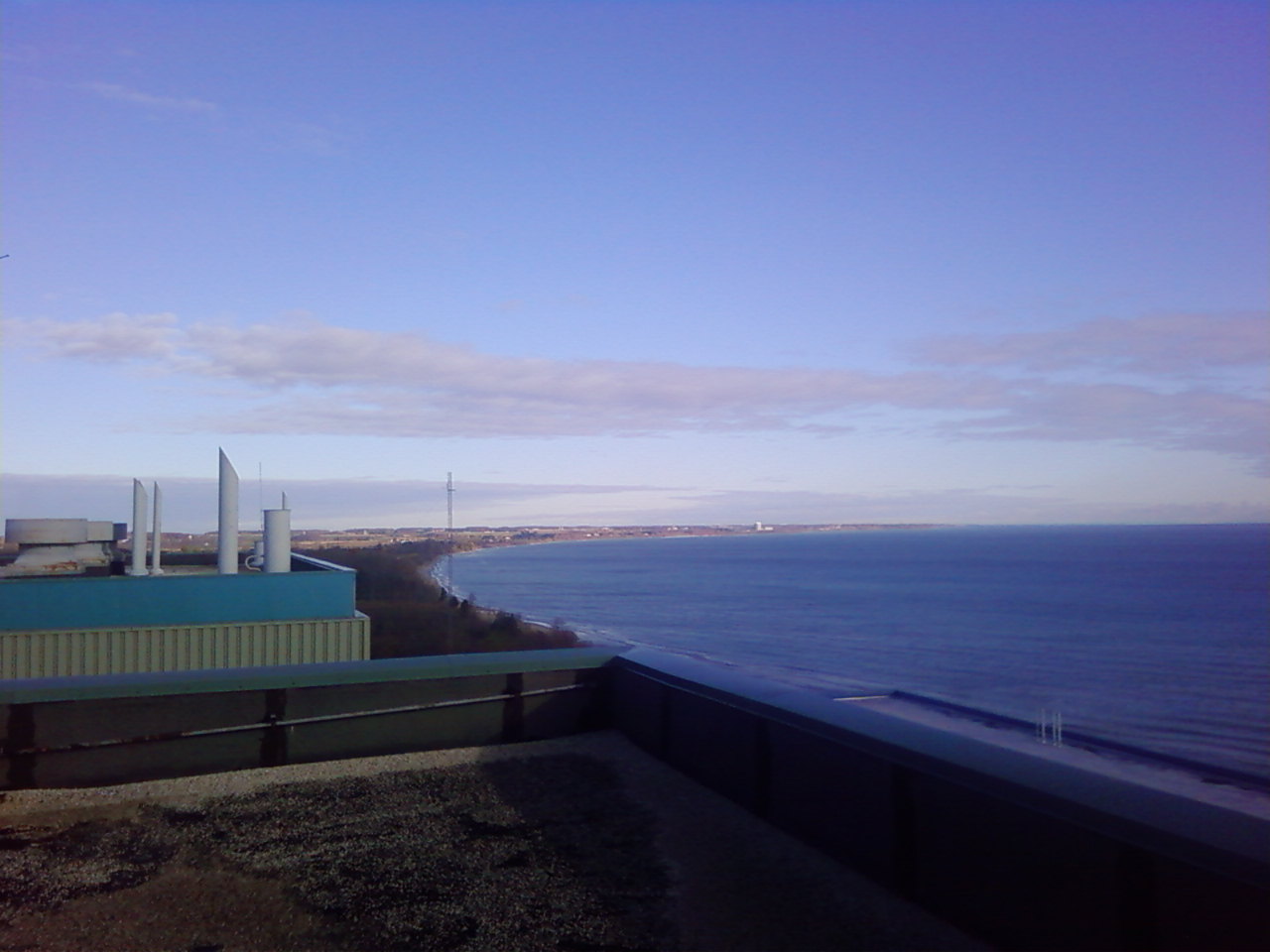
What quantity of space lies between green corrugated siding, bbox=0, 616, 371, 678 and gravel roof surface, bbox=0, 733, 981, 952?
9450mm

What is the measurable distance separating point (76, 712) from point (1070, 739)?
108ft

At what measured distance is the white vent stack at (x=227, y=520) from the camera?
17844mm

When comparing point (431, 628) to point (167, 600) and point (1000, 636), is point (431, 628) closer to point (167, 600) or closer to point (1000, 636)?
point (167, 600)

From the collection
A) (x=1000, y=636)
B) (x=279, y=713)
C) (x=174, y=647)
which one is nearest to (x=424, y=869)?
(x=279, y=713)

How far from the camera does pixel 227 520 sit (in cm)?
1805

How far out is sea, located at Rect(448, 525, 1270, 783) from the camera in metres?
39.9

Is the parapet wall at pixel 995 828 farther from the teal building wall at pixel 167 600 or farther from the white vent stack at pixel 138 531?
the white vent stack at pixel 138 531

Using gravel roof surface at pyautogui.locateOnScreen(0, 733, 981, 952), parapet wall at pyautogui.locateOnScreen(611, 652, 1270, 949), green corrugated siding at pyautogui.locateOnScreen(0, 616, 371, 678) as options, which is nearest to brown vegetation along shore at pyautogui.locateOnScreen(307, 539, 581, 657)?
green corrugated siding at pyautogui.locateOnScreen(0, 616, 371, 678)

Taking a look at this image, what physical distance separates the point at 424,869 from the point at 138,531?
55.9ft

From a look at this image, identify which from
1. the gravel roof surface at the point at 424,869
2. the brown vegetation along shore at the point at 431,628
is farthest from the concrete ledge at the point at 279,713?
the brown vegetation along shore at the point at 431,628

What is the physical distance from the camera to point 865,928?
3.76m

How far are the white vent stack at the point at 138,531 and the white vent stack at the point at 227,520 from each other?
1.93 metres

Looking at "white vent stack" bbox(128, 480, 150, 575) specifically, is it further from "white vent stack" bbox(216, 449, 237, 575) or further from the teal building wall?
the teal building wall

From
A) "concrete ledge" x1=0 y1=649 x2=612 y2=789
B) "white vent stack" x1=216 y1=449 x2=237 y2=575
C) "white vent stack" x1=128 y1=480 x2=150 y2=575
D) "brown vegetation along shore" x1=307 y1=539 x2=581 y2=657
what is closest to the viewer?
"concrete ledge" x1=0 y1=649 x2=612 y2=789
